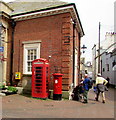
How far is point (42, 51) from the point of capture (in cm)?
1009

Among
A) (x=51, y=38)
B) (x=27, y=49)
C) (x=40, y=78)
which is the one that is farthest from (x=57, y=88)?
(x=27, y=49)

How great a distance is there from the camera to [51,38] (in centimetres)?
988

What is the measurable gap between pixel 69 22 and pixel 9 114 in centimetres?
655

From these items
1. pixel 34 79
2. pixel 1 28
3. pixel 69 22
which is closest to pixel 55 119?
pixel 34 79

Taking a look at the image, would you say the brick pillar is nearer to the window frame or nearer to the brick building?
the brick building

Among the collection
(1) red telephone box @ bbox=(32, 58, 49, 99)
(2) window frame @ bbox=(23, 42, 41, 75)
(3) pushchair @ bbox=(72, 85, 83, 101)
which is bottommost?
(3) pushchair @ bbox=(72, 85, 83, 101)

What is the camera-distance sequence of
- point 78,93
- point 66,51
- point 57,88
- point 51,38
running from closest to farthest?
point 57,88 → point 78,93 → point 66,51 → point 51,38

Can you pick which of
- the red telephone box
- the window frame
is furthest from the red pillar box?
the window frame

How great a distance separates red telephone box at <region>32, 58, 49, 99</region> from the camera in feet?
28.6

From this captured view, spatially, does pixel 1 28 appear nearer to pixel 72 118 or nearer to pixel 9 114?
pixel 9 114

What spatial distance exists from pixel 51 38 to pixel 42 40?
712mm

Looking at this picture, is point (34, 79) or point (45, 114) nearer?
point (45, 114)

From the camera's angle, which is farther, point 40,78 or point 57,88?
point 40,78

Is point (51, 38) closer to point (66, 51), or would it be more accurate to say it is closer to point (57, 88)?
point (66, 51)
